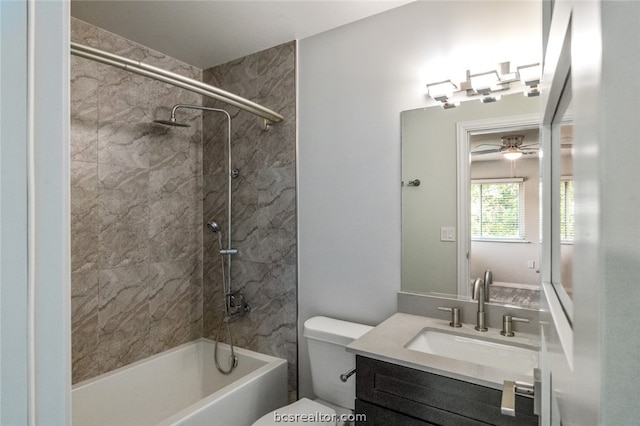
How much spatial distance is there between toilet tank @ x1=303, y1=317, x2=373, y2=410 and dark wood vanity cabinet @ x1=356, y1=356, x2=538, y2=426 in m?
0.37

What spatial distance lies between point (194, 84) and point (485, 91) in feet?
4.64

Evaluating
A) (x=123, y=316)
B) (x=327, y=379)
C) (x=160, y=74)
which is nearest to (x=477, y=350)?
(x=327, y=379)

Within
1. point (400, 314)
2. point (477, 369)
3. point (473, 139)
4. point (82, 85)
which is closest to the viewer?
point (477, 369)

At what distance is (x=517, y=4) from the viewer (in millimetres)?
1456

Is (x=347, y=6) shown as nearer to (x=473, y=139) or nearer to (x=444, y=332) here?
(x=473, y=139)

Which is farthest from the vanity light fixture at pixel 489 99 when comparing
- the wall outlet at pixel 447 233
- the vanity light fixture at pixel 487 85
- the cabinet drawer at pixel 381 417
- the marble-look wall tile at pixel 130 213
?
the marble-look wall tile at pixel 130 213

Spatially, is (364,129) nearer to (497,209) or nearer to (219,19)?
(497,209)

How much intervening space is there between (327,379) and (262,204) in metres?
1.15

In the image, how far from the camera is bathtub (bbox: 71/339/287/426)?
5.59 ft

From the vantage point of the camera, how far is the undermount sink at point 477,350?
4.21ft

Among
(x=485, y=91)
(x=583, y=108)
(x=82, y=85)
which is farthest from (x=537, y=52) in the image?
(x=82, y=85)

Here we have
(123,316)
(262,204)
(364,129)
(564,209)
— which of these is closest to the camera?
(564,209)

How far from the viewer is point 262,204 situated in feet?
7.29

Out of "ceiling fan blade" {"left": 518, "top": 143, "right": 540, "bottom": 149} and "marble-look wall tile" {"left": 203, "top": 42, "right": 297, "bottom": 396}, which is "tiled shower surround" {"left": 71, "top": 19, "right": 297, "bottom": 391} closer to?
"marble-look wall tile" {"left": 203, "top": 42, "right": 297, "bottom": 396}
